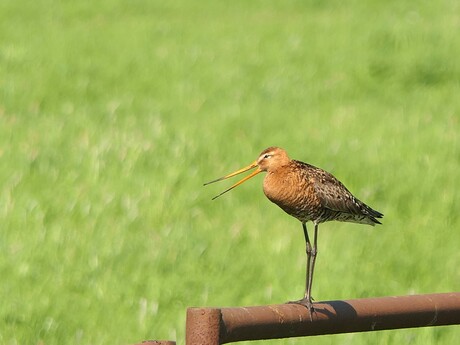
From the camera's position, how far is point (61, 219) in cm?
859

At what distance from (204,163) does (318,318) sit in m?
7.30

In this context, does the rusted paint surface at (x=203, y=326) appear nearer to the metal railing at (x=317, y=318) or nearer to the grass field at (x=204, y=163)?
the metal railing at (x=317, y=318)

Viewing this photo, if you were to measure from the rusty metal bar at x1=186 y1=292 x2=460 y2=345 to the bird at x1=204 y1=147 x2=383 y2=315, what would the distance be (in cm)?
62

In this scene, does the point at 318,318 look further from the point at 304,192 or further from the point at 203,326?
the point at 304,192

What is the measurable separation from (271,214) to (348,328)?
20.5 feet

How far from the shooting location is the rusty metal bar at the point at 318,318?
287 cm

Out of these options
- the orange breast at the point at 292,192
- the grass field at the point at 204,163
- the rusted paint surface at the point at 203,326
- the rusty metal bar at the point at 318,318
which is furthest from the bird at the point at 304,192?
the grass field at the point at 204,163

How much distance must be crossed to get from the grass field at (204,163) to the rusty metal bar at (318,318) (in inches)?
143

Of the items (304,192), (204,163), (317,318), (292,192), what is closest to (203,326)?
(317,318)

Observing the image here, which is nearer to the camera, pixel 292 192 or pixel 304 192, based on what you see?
pixel 292 192

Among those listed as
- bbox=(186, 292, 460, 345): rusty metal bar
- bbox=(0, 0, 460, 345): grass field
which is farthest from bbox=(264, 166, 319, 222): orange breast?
bbox=(0, 0, 460, 345): grass field

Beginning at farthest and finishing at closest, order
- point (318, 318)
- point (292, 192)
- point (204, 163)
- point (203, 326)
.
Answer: point (204, 163), point (292, 192), point (318, 318), point (203, 326)

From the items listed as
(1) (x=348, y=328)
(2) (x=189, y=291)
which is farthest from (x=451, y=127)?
(1) (x=348, y=328)

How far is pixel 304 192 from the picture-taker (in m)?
4.59
